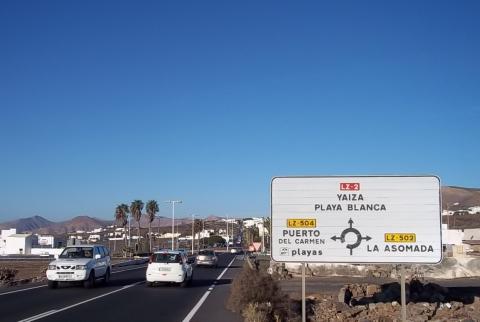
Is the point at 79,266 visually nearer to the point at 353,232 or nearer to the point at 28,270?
the point at 353,232

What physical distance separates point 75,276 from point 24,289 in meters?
2.13

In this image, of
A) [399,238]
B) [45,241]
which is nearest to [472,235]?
[45,241]

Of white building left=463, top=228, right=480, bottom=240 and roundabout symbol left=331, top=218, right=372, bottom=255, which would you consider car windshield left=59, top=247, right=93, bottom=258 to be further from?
white building left=463, top=228, right=480, bottom=240

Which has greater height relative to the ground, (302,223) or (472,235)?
(302,223)

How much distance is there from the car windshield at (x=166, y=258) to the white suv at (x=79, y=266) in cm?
248

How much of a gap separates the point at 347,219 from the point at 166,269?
1764 centimetres

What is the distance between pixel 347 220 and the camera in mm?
10148

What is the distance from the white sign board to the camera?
10.0 metres

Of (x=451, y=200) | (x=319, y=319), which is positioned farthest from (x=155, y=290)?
(x=451, y=200)

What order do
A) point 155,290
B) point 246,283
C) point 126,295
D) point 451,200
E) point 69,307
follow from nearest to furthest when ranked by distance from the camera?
point 246,283
point 69,307
point 126,295
point 155,290
point 451,200

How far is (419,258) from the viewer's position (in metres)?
9.97

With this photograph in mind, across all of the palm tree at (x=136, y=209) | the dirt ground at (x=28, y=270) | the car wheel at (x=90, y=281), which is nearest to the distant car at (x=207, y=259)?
the dirt ground at (x=28, y=270)

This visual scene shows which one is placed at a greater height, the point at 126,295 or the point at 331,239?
the point at 331,239

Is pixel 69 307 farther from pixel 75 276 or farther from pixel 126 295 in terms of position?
pixel 75 276
